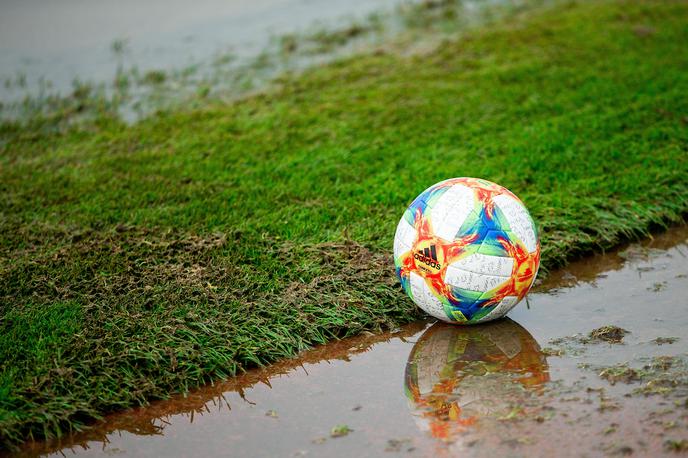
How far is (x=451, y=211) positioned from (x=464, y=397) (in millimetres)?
1200

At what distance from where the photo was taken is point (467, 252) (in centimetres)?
532

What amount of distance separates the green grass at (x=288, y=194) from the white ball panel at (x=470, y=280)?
68 cm

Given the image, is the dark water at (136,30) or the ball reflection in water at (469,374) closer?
the ball reflection in water at (469,374)

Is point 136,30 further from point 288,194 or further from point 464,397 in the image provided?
point 464,397

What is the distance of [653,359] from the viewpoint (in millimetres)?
5109

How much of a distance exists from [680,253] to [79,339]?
15.1 ft

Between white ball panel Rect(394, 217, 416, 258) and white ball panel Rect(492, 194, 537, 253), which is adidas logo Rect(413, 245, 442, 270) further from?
white ball panel Rect(492, 194, 537, 253)

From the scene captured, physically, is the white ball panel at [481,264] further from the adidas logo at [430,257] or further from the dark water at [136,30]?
the dark water at [136,30]

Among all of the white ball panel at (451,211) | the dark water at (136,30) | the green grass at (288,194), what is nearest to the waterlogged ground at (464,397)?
the green grass at (288,194)

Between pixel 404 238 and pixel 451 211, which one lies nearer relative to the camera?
pixel 451 211

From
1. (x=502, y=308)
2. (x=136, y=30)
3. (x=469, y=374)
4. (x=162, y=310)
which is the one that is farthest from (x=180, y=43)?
(x=469, y=374)

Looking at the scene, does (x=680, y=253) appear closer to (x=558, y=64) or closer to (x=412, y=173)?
(x=412, y=173)

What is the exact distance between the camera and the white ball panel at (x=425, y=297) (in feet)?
18.0

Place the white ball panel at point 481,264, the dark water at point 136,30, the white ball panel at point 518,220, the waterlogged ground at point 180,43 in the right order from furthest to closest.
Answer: the dark water at point 136,30 → the waterlogged ground at point 180,43 → the white ball panel at point 518,220 → the white ball panel at point 481,264
